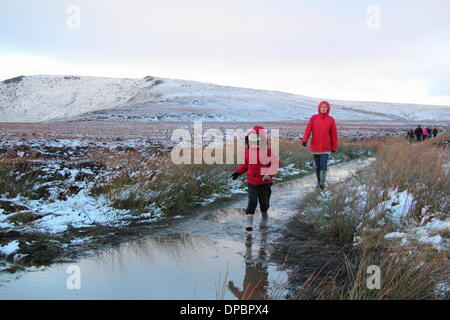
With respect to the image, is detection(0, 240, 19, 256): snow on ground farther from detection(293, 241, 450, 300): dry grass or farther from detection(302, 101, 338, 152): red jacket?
detection(302, 101, 338, 152): red jacket

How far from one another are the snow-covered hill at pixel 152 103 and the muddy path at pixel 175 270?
57105 millimetres

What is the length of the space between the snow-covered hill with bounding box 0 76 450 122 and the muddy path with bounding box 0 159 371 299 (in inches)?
2248

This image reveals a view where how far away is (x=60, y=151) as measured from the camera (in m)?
12.9

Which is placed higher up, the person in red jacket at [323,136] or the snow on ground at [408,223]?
the person in red jacket at [323,136]

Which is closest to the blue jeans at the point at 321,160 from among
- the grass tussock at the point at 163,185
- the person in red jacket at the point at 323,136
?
the person in red jacket at the point at 323,136

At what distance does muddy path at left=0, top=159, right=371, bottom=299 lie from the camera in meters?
3.82

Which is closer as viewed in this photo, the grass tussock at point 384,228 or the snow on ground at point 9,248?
the grass tussock at point 384,228

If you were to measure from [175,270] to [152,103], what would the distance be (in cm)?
8260

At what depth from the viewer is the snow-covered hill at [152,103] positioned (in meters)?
72.9

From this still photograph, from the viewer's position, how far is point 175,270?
445 centimetres

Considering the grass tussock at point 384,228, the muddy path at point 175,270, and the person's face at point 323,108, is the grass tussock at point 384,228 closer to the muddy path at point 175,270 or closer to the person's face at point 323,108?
the muddy path at point 175,270
